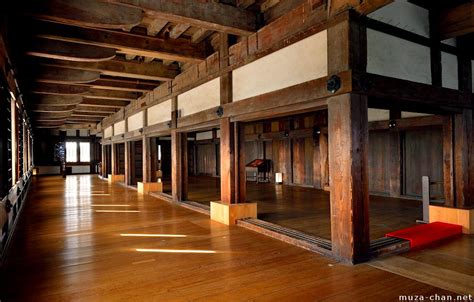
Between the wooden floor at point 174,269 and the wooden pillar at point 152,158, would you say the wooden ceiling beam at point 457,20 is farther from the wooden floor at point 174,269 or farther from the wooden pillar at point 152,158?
the wooden pillar at point 152,158

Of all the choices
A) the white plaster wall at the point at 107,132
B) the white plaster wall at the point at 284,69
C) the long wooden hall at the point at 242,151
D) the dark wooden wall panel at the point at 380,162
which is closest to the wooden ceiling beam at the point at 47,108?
the long wooden hall at the point at 242,151

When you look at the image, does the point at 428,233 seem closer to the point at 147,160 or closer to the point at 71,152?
the point at 147,160

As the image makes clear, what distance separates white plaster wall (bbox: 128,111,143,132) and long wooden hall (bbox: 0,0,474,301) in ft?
9.94

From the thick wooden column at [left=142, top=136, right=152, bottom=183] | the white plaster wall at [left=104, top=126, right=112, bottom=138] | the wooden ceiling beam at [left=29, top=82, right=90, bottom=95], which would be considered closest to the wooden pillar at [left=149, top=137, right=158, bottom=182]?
the thick wooden column at [left=142, top=136, right=152, bottom=183]

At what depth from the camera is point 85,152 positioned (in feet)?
67.9

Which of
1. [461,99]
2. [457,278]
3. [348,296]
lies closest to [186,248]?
[348,296]

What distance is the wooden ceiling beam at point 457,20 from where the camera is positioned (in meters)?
3.93

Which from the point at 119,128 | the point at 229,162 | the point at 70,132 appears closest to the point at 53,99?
the point at 119,128

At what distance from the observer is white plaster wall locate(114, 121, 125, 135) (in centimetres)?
1193

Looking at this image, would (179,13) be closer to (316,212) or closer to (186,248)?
(186,248)

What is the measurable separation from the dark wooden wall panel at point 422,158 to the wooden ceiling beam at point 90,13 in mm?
6498

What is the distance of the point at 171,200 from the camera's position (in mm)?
7707

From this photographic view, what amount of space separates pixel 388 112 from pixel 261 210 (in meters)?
3.77

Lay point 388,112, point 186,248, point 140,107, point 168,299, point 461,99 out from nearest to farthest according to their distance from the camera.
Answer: point 168,299 → point 186,248 → point 461,99 → point 388,112 → point 140,107
